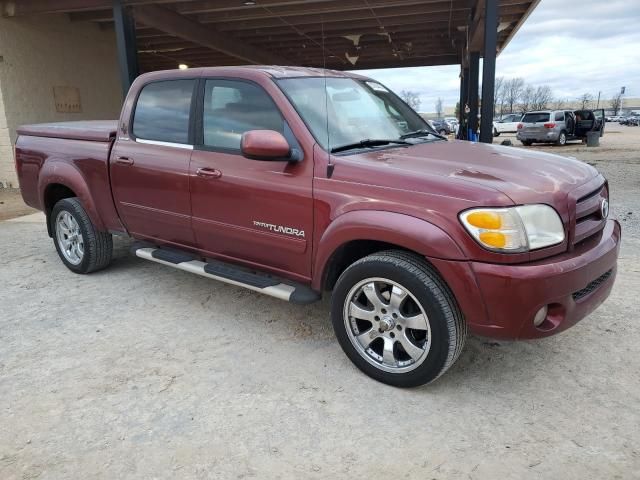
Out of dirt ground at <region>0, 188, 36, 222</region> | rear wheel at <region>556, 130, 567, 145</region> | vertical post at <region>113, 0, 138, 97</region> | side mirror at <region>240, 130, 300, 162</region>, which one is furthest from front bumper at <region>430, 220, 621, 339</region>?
rear wheel at <region>556, 130, 567, 145</region>

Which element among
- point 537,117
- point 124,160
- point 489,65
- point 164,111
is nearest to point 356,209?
point 164,111

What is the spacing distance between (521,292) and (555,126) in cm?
2286

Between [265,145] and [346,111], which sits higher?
[346,111]

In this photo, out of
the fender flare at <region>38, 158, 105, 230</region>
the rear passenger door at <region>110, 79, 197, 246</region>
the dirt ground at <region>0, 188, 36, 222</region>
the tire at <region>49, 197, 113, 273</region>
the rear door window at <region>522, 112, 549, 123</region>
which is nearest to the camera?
the rear passenger door at <region>110, 79, 197, 246</region>

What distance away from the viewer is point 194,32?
1259 cm

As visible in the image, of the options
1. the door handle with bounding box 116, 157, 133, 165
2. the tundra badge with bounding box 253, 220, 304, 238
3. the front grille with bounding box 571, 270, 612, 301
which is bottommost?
the front grille with bounding box 571, 270, 612, 301

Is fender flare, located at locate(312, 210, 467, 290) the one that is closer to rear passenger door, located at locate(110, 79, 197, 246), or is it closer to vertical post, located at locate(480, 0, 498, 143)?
rear passenger door, located at locate(110, 79, 197, 246)

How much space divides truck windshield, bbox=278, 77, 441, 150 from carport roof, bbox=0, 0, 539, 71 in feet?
18.5

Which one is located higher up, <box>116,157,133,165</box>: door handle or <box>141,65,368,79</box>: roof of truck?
<box>141,65,368,79</box>: roof of truck

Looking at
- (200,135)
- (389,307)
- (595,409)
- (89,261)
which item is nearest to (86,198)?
(89,261)

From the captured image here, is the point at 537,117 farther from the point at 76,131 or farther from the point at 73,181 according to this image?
the point at 73,181

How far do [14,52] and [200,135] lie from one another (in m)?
9.36

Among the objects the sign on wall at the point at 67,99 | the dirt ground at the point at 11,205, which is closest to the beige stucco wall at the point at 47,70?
the sign on wall at the point at 67,99

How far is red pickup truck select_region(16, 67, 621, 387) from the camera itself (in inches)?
105
